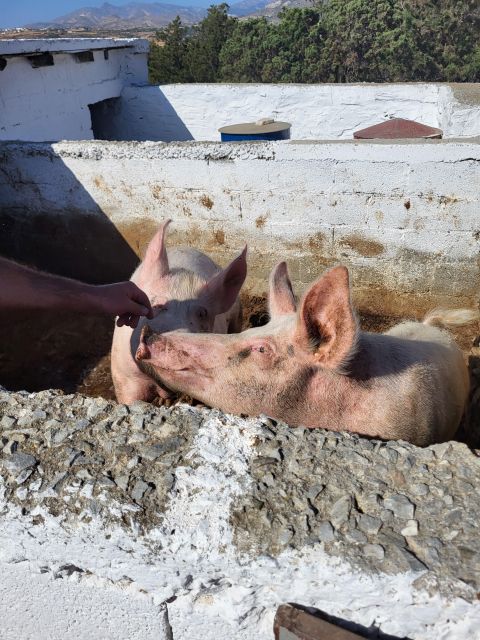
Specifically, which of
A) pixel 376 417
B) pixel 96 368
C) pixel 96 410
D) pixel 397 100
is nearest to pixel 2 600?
pixel 96 410

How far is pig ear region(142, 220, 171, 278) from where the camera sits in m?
3.96

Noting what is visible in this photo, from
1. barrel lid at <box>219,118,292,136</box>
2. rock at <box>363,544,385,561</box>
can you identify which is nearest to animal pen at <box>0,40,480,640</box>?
rock at <box>363,544,385,561</box>

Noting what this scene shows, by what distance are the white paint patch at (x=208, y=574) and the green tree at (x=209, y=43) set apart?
1720cm

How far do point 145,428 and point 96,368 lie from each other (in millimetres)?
3576

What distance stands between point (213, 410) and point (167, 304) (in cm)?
166

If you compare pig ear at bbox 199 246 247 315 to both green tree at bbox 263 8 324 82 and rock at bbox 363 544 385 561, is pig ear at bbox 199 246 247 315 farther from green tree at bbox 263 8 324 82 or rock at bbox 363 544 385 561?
green tree at bbox 263 8 324 82

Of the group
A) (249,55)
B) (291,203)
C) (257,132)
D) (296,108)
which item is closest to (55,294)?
(291,203)

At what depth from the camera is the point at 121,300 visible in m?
2.88

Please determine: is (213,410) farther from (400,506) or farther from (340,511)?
(400,506)

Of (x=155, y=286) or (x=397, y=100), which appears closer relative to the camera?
(x=155, y=286)

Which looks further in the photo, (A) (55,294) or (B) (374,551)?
(A) (55,294)

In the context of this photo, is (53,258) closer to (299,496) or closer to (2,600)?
(2,600)

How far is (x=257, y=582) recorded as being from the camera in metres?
1.68

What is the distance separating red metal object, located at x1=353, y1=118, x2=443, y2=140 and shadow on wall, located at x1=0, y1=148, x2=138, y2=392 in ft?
10.4
